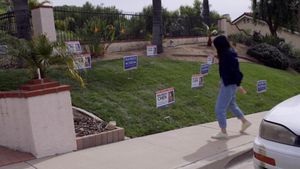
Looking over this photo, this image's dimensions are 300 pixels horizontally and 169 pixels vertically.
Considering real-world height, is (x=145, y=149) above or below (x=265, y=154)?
below

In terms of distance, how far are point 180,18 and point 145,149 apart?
557 inches

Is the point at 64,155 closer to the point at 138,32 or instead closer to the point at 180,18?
the point at 138,32

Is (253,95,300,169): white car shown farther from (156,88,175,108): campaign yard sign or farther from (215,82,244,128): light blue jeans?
(156,88,175,108): campaign yard sign

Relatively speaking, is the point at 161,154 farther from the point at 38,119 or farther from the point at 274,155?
the point at 274,155

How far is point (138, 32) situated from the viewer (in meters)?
16.8

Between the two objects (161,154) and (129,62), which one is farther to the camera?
(129,62)

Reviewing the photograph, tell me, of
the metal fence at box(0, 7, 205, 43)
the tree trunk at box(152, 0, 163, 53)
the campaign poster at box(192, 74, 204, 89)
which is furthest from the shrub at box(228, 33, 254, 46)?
the campaign poster at box(192, 74, 204, 89)

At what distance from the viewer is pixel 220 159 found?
5.95 m

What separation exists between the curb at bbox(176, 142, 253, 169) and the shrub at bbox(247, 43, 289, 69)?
491 inches

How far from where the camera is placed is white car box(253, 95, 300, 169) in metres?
3.82

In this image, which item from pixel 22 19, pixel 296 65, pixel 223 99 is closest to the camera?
pixel 223 99

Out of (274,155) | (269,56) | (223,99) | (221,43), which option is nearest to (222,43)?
(221,43)

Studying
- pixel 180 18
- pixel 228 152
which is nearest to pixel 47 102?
pixel 228 152

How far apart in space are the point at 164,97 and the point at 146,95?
84 cm
